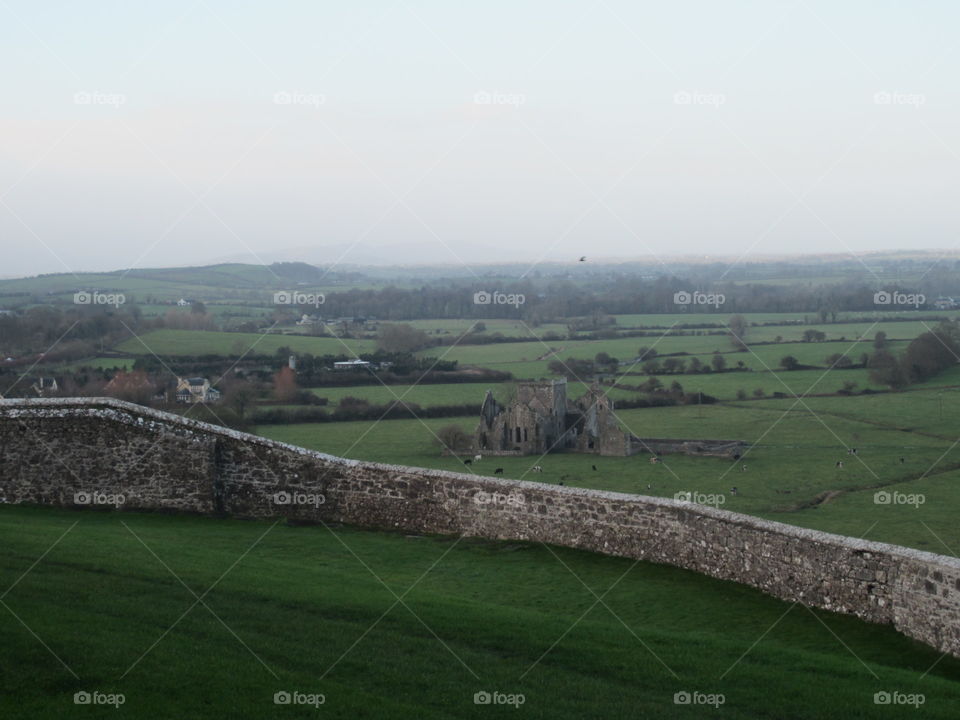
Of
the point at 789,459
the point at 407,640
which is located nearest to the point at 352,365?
the point at 789,459

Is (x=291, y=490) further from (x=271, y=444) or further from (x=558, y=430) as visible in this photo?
(x=558, y=430)

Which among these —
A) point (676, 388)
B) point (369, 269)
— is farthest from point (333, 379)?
point (369, 269)

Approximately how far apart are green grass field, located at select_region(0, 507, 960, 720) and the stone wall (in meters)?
0.65

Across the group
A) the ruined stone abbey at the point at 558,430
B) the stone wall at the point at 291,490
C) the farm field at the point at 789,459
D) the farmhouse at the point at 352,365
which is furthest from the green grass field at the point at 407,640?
the farmhouse at the point at 352,365

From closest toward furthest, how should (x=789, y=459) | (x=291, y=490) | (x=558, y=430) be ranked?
(x=291, y=490) → (x=789, y=459) → (x=558, y=430)

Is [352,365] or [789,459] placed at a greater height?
[352,365]

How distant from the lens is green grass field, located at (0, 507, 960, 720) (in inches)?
347

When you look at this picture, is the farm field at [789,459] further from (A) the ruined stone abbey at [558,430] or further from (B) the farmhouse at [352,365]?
(B) the farmhouse at [352,365]

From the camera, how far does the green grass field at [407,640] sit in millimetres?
8820

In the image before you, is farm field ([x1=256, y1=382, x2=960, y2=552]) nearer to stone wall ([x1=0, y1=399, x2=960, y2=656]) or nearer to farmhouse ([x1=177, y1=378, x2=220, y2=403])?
farmhouse ([x1=177, y1=378, x2=220, y2=403])

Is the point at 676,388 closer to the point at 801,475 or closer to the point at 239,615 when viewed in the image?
the point at 801,475

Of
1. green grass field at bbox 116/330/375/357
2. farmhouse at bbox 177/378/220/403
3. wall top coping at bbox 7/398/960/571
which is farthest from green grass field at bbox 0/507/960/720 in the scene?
green grass field at bbox 116/330/375/357

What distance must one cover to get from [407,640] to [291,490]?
792 centimetres

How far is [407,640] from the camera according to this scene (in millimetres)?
10352
